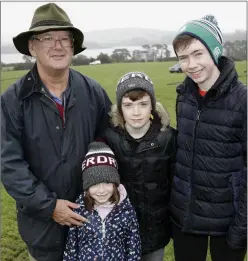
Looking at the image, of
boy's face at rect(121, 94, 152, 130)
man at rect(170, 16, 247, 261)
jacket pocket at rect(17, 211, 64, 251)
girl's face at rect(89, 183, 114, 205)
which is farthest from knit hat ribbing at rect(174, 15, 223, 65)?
jacket pocket at rect(17, 211, 64, 251)

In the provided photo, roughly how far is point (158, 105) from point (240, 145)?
87 centimetres

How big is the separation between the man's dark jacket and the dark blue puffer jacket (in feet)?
3.02

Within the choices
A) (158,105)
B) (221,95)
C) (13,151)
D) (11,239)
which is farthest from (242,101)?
(11,239)

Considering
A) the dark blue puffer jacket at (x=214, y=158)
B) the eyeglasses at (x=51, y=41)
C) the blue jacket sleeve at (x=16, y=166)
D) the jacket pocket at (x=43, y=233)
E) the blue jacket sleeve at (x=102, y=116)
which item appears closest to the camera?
the dark blue puffer jacket at (x=214, y=158)

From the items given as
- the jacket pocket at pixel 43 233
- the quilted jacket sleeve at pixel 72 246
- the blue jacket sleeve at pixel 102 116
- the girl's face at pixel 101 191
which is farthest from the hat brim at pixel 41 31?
the quilted jacket sleeve at pixel 72 246

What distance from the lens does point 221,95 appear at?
118 inches

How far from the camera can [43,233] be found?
139 inches

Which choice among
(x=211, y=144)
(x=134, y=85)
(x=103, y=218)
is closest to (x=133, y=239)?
(x=103, y=218)

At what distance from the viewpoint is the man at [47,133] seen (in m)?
3.26

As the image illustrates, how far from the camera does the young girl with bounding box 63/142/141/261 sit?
10.9ft

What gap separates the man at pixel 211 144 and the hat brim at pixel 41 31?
0.97 m

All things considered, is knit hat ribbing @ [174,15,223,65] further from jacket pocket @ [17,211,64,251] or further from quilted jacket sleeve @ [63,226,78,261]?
jacket pocket @ [17,211,64,251]

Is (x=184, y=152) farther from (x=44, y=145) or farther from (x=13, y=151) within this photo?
(x=13, y=151)

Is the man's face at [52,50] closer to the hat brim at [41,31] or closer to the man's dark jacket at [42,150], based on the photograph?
the hat brim at [41,31]
